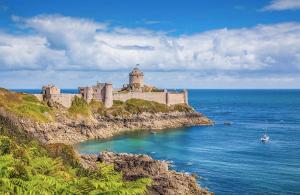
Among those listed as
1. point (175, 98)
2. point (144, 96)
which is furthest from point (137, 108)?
point (175, 98)

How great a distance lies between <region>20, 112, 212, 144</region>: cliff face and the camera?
3600 inches

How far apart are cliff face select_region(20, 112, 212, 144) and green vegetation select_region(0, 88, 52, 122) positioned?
2346 millimetres

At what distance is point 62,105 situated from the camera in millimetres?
107500

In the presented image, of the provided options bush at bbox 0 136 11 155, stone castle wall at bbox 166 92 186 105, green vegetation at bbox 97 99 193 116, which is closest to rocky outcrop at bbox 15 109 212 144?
green vegetation at bbox 97 99 193 116

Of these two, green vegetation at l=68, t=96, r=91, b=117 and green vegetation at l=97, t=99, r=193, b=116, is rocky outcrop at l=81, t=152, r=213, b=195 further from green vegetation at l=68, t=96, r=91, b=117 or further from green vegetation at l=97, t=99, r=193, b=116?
green vegetation at l=97, t=99, r=193, b=116

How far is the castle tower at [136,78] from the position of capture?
15000 centimetres

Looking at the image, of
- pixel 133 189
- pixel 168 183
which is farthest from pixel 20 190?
pixel 168 183

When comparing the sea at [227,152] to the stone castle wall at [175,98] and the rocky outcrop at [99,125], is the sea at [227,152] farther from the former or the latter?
the stone castle wall at [175,98]

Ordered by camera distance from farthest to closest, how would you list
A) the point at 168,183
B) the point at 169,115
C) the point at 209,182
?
the point at 169,115
the point at 209,182
the point at 168,183

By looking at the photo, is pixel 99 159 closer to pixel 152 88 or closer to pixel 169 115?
pixel 169 115

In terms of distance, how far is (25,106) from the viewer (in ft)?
313

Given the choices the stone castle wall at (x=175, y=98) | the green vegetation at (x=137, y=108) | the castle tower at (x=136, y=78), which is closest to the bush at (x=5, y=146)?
the green vegetation at (x=137, y=108)

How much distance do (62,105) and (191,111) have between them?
48.6 meters

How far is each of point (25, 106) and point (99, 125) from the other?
2060 cm
